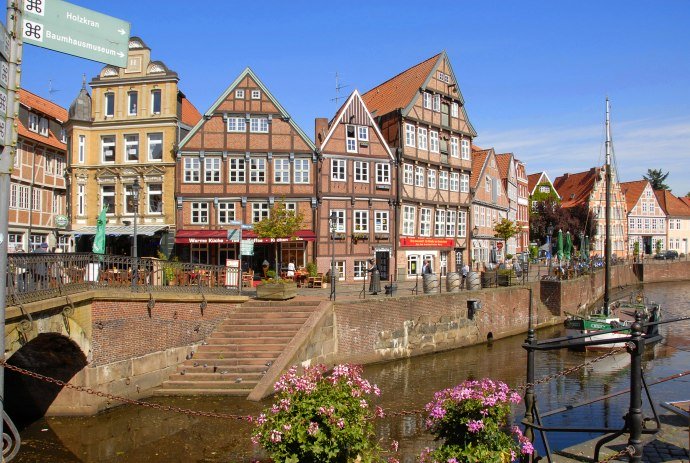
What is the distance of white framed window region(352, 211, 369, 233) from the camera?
110 feet

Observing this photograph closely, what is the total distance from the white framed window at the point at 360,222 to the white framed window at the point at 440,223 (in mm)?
6464

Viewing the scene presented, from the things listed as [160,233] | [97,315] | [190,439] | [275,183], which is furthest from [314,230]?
[190,439]

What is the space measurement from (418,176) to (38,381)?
26510mm

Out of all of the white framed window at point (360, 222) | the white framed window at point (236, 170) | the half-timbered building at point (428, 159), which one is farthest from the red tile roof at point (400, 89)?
the white framed window at point (236, 170)

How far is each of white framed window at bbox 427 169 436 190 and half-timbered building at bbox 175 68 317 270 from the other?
29.1 ft

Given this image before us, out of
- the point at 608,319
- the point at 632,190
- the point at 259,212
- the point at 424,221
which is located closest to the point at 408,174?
the point at 424,221

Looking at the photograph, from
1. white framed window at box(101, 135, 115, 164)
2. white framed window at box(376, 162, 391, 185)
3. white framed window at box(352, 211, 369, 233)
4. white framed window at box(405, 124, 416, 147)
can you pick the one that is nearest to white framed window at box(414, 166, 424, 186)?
white framed window at box(405, 124, 416, 147)

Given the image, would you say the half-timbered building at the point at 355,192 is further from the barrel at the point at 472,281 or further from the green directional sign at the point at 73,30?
the green directional sign at the point at 73,30

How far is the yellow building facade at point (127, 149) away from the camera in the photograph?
31828mm

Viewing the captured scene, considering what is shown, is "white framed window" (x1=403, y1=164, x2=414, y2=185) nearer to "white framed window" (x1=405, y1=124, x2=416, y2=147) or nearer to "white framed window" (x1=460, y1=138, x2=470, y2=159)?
"white framed window" (x1=405, y1=124, x2=416, y2=147)

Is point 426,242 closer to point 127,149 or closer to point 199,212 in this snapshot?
point 199,212

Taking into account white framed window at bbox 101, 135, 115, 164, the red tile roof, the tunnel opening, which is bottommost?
the tunnel opening

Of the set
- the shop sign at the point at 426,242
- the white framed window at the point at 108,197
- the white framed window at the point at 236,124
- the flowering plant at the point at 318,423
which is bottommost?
the flowering plant at the point at 318,423

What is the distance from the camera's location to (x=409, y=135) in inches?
1427
